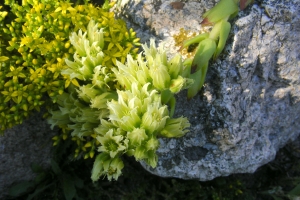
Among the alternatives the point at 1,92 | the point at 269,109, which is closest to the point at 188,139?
the point at 269,109

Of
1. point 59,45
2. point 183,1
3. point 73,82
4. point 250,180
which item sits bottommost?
point 250,180

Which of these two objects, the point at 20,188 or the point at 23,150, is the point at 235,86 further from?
the point at 20,188

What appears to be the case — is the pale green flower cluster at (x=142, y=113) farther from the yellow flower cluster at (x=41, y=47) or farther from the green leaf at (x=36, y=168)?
the green leaf at (x=36, y=168)

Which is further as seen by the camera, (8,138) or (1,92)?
(8,138)

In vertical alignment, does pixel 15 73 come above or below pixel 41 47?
below

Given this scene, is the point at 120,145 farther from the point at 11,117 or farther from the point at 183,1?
the point at 183,1

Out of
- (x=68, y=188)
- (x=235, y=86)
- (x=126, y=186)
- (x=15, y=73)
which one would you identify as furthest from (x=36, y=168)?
(x=235, y=86)

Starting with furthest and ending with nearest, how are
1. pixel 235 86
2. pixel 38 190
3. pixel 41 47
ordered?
1. pixel 38 190
2. pixel 235 86
3. pixel 41 47
